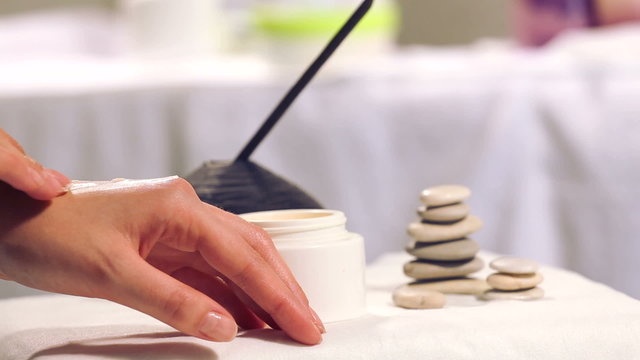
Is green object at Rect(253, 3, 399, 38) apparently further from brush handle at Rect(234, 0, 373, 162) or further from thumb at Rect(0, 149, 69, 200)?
thumb at Rect(0, 149, 69, 200)

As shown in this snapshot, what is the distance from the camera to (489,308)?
692 millimetres

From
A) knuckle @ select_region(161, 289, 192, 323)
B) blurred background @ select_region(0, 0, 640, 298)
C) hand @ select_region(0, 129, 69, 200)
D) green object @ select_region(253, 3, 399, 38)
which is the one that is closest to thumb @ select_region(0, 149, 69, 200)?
hand @ select_region(0, 129, 69, 200)

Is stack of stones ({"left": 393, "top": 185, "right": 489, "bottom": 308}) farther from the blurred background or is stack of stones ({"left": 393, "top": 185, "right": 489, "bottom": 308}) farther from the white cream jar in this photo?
the blurred background

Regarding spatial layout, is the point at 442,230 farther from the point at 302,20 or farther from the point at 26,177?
the point at 302,20

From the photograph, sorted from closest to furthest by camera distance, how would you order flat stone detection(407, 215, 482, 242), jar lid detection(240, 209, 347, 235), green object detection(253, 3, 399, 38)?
jar lid detection(240, 209, 347, 235) → flat stone detection(407, 215, 482, 242) → green object detection(253, 3, 399, 38)

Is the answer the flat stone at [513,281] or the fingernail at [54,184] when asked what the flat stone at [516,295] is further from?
the fingernail at [54,184]

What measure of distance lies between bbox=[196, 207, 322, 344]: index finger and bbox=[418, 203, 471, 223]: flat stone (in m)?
0.21

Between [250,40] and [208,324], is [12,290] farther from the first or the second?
[250,40]

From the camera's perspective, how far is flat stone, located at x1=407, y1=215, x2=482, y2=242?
77 centimetres

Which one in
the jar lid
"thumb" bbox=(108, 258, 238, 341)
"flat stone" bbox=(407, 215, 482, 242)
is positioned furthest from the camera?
"flat stone" bbox=(407, 215, 482, 242)

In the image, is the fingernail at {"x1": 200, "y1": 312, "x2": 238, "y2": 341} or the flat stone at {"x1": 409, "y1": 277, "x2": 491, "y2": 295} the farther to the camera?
the flat stone at {"x1": 409, "y1": 277, "x2": 491, "y2": 295}

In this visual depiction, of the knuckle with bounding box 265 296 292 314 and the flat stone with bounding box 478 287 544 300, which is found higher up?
the knuckle with bounding box 265 296 292 314

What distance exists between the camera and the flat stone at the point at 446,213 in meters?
0.78

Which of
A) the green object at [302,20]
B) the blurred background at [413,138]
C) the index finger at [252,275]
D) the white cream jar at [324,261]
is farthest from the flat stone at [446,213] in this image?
the green object at [302,20]
